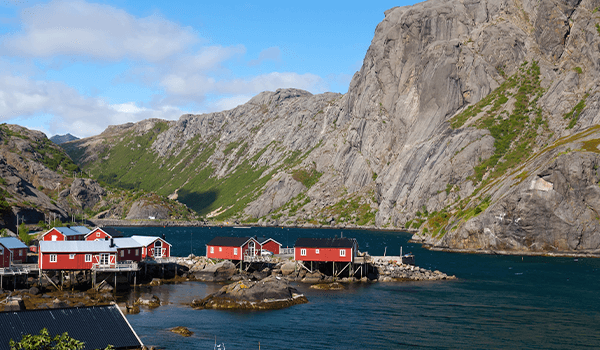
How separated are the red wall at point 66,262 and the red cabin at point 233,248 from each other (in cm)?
2557

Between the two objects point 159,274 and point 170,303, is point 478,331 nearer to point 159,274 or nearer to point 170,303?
point 170,303

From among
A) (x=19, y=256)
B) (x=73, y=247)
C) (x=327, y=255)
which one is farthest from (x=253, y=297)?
(x=19, y=256)

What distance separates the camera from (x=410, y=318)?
66188 millimetres

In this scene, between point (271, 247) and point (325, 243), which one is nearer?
point (325, 243)

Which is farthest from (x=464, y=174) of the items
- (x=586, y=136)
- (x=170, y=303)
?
(x=170, y=303)

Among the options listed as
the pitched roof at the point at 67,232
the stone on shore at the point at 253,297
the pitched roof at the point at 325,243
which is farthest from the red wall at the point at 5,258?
the pitched roof at the point at 325,243

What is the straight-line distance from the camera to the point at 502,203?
446 feet

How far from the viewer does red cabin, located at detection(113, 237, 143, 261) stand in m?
90.2

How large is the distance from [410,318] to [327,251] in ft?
107

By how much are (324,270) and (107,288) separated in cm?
4095

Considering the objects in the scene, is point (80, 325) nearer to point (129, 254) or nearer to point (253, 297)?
point (253, 297)

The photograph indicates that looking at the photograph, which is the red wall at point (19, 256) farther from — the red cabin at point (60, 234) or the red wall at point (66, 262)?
the red cabin at point (60, 234)

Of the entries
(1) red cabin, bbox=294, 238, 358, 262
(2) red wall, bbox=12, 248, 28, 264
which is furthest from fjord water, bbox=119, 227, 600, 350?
(2) red wall, bbox=12, 248, 28, 264

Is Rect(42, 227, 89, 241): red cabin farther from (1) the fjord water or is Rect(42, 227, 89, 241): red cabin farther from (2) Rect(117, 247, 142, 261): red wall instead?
(1) the fjord water
